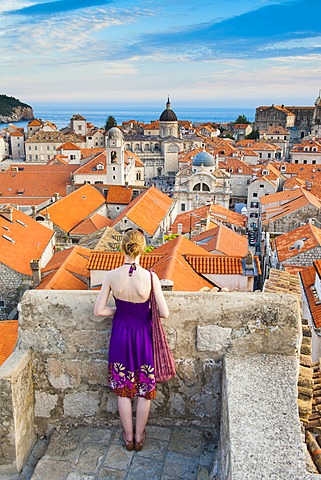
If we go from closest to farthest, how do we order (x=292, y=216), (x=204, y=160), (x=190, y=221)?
(x=292, y=216), (x=190, y=221), (x=204, y=160)

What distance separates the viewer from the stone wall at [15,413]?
378 centimetres

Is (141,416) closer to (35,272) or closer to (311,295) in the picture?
(311,295)

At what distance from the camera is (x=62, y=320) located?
4168mm

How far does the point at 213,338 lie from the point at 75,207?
3547 centimetres

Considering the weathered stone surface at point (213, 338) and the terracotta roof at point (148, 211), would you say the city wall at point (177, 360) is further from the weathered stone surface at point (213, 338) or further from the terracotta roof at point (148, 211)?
the terracotta roof at point (148, 211)

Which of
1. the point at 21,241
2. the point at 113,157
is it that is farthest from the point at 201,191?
the point at 21,241

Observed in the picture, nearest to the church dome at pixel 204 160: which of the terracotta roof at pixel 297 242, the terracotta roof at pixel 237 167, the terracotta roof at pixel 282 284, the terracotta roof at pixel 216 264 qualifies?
the terracotta roof at pixel 237 167

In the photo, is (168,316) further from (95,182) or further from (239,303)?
(95,182)

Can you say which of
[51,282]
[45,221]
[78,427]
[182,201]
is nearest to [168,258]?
[51,282]

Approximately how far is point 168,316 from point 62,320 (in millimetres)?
905

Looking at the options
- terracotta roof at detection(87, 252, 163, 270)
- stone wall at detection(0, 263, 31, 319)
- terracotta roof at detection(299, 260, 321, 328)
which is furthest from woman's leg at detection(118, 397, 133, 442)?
stone wall at detection(0, 263, 31, 319)

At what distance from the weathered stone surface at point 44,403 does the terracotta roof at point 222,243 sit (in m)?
17.4

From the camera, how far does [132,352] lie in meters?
3.96

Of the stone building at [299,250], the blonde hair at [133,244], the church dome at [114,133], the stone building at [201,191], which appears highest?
the blonde hair at [133,244]
